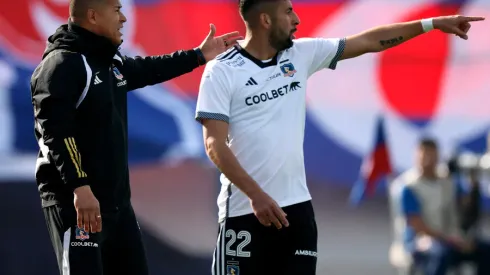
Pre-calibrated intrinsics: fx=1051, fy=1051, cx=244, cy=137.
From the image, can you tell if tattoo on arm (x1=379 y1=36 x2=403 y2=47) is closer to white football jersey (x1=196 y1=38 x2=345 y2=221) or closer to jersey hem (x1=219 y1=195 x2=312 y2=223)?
white football jersey (x1=196 y1=38 x2=345 y2=221)

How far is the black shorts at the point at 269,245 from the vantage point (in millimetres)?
5621

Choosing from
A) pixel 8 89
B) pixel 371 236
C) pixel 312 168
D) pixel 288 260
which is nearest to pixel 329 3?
pixel 312 168

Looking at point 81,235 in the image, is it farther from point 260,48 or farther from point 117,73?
point 260,48

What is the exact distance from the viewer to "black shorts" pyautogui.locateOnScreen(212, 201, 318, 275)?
5.62m

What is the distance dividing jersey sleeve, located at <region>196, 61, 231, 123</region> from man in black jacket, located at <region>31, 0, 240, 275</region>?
42cm

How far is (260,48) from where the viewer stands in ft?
19.1

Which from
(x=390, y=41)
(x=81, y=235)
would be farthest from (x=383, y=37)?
(x=81, y=235)

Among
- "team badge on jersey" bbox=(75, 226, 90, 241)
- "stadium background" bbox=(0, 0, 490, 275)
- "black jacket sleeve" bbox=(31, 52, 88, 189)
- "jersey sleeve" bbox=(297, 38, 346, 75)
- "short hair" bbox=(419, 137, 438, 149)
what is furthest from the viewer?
"stadium background" bbox=(0, 0, 490, 275)

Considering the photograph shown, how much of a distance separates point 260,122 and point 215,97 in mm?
285

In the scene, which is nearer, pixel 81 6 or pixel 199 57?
pixel 81 6

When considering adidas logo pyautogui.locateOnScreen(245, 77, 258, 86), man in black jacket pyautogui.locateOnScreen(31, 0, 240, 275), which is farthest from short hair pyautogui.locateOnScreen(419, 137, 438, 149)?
man in black jacket pyautogui.locateOnScreen(31, 0, 240, 275)

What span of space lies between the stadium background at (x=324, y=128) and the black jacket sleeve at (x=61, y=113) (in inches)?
166

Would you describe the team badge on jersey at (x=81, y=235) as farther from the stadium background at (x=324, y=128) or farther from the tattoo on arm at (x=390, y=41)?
the stadium background at (x=324, y=128)

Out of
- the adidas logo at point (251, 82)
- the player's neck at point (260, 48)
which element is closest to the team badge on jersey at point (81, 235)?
the adidas logo at point (251, 82)
